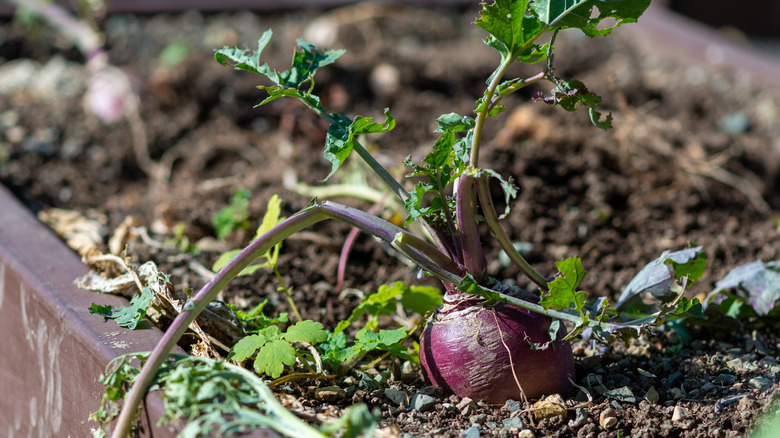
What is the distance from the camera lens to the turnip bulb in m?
1.46

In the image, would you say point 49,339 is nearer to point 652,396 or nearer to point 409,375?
point 409,375

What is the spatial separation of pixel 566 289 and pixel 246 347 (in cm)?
60

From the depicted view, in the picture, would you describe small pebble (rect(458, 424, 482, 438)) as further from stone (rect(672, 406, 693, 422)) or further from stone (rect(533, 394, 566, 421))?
stone (rect(672, 406, 693, 422))

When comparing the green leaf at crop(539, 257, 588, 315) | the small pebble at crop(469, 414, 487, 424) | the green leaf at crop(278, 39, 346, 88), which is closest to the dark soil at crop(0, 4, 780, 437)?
the small pebble at crop(469, 414, 487, 424)

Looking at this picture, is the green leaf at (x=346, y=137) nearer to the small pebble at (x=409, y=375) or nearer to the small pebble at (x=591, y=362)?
the small pebble at (x=409, y=375)

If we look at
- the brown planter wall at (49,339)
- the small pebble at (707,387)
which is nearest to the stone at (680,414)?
the small pebble at (707,387)

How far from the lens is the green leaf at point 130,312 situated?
151cm

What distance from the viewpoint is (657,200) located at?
2.83 m

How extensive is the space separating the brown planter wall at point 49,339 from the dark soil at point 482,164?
0.27 m

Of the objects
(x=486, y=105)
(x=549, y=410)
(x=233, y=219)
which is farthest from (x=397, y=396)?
(x=233, y=219)

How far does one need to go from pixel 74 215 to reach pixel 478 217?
1.59m

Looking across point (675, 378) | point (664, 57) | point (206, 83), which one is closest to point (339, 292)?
point (675, 378)

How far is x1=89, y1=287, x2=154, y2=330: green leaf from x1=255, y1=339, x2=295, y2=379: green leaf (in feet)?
0.86

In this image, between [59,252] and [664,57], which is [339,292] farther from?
[664,57]
